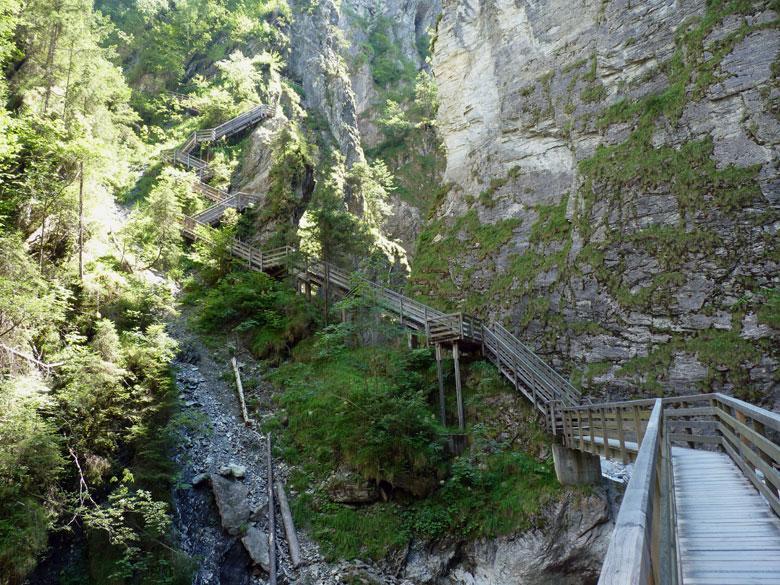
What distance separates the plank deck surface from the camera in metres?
2.73

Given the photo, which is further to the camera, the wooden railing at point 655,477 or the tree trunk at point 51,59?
the tree trunk at point 51,59

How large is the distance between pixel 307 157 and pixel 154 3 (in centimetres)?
2450

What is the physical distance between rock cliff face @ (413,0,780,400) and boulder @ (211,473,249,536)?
966 cm

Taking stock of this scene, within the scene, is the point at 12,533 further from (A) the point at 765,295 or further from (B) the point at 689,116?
(B) the point at 689,116

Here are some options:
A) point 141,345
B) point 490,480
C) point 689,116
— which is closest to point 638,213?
point 689,116

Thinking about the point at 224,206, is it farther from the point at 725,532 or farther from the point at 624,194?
the point at 725,532

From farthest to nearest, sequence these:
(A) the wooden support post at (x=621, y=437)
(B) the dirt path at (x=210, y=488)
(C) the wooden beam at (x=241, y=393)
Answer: (C) the wooden beam at (x=241, y=393), (B) the dirt path at (x=210, y=488), (A) the wooden support post at (x=621, y=437)

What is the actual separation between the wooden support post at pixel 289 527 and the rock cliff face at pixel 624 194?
879cm

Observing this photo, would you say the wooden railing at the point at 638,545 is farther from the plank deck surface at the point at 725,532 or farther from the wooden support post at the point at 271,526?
the wooden support post at the point at 271,526

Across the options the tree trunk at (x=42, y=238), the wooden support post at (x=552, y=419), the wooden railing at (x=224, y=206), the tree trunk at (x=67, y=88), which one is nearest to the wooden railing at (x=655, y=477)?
the wooden support post at (x=552, y=419)

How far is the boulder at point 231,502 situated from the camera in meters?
9.95

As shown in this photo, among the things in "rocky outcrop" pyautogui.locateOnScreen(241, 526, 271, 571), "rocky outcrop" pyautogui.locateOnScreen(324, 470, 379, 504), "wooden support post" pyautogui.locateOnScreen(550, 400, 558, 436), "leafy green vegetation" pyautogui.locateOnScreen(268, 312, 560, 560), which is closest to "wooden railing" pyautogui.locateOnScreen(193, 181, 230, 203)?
"leafy green vegetation" pyautogui.locateOnScreen(268, 312, 560, 560)

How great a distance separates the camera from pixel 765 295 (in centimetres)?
1191

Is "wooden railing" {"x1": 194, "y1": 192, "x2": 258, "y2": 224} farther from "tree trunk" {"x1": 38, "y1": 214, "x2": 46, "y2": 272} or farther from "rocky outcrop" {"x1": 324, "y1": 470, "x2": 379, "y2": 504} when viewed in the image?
"rocky outcrop" {"x1": 324, "y1": 470, "x2": 379, "y2": 504}
